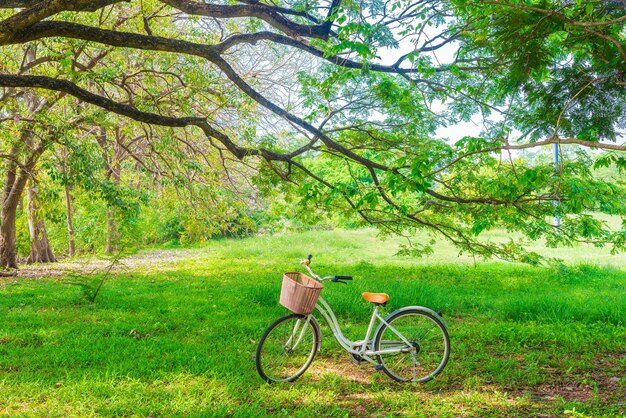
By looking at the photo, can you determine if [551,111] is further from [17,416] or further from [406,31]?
[17,416]

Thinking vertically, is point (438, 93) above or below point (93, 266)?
above

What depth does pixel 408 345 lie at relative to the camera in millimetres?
5090

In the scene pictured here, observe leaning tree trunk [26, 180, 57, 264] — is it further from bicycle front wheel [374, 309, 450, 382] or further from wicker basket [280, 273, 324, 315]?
bicycle front wheel [374, 309, 450, 382]

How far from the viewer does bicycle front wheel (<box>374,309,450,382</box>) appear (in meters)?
5.07

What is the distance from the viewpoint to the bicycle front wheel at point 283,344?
16.1 ft

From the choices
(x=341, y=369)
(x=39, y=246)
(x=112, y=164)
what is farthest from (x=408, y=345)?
(x=39, y=246)

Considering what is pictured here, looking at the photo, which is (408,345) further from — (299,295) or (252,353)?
(252,353)

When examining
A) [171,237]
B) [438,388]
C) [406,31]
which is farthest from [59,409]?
[171,237]

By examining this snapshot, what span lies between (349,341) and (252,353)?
140 centimetres

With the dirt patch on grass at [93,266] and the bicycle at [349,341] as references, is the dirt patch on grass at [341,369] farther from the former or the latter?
the dirt patch on grass at [93,266]

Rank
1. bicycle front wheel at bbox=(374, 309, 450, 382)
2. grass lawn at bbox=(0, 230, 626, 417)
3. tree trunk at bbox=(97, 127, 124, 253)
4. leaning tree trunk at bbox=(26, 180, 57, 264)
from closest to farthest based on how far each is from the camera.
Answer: grass lawn at bbox=(0, 230, 626, 417) < bicycle front wheel at bbox=(374, 309, 450, 382) < tree trunk at bbox=(97, 127, 124, 253) < leaning tree trunk at bbox=(26, 180, 57, 264)

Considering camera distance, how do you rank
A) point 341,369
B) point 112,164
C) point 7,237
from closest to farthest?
point 341,369
point 112,164
point 7,237

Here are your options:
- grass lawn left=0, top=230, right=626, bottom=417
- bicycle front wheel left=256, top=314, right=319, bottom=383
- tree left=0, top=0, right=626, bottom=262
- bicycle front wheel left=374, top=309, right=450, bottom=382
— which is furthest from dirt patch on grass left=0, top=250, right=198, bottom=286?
bicycle front wheel left=374, top=309, right=450, bottom=382

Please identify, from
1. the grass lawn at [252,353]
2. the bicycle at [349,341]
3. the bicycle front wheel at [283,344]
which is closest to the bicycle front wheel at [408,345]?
the bicycle at [349,341]
